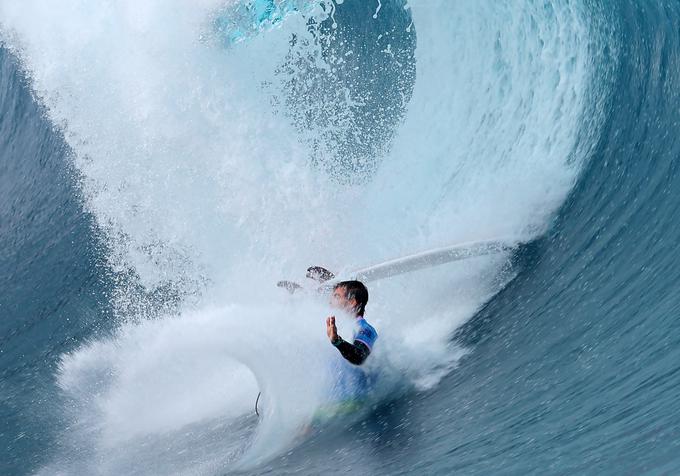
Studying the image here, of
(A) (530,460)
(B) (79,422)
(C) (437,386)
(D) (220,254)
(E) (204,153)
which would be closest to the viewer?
(A) (530,460)

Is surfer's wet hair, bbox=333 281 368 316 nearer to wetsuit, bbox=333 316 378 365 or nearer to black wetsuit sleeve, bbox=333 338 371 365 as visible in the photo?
wetsuit, bbox=333 316 378 365

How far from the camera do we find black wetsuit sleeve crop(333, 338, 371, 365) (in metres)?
5.09

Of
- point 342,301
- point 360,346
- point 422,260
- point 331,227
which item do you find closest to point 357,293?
point 342,301

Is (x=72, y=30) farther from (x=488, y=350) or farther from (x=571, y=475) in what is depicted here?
(x=571, y=475)

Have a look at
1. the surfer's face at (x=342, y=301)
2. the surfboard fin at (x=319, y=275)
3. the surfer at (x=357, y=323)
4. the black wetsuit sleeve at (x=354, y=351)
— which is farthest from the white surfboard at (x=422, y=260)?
the black wetsuit sleeve at (x=354, y=351)

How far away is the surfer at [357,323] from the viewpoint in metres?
5.04

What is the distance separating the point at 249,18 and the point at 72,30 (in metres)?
2.18

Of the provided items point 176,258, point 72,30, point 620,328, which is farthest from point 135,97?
point 620,328

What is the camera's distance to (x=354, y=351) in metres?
5.22

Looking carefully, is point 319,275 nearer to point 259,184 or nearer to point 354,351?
point 354,351

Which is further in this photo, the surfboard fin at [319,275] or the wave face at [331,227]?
the surfboard fin at [319,275]

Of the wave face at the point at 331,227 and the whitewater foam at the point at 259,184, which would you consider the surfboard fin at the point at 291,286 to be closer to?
the whitewater foam at the point at 259,184

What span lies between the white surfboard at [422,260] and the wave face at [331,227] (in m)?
0.19

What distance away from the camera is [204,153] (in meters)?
8.80
